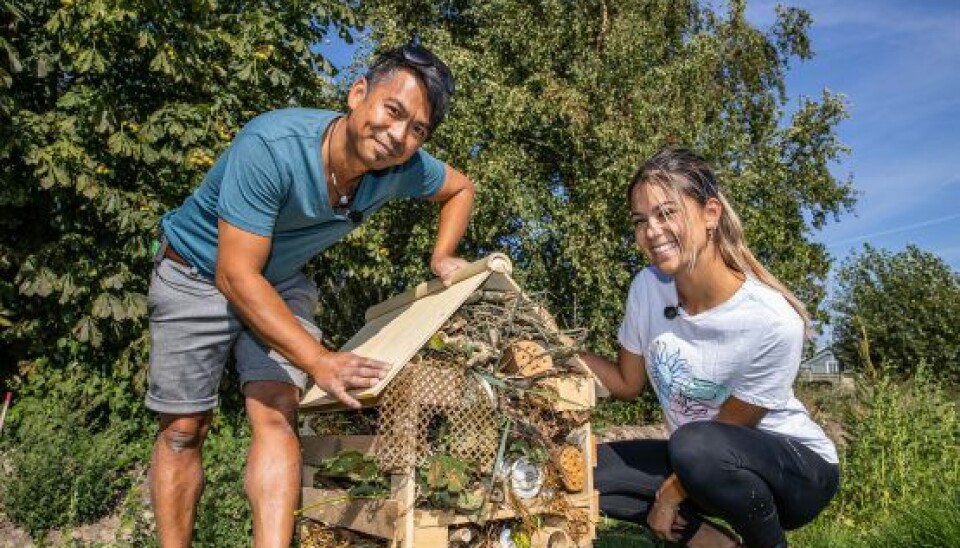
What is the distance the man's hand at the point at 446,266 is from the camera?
2803 mm

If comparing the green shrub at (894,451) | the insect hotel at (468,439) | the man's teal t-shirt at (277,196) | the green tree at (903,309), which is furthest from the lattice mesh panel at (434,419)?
the green tree at (903,309)

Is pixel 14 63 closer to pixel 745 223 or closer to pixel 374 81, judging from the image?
pixel 374 81

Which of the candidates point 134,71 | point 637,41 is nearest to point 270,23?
point 134,71

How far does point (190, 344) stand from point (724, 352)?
170 cm

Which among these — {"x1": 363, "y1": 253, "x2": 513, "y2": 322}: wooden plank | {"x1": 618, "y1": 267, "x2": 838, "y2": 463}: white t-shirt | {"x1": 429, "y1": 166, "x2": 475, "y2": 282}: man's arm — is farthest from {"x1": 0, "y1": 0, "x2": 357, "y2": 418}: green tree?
{"x1": 618, "y1": 267, "x2": 838, "y2": 463}: white t-shirt

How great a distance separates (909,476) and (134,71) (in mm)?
6420

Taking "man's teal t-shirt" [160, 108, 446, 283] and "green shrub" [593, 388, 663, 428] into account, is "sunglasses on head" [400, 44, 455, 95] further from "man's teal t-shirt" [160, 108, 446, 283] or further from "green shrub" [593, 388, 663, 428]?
"green shrub" [593, 388, 663, 428]

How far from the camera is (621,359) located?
3.06 metres

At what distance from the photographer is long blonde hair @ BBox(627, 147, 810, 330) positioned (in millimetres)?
2600

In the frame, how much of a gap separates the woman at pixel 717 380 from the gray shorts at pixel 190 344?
1219 mm

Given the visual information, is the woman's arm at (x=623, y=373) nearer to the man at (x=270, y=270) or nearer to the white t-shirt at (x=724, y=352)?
the white t-shirt at (x=724, y=352)

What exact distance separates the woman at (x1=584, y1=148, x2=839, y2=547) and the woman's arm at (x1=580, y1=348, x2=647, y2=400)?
0.12 metres

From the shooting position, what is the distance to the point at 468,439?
93.4 inches

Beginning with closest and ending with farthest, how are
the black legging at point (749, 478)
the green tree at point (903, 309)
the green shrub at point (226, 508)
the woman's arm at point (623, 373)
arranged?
the black legging at point (749, 478), the woman's arm at point (623, 373), the green shrub at point (226, 508), the green tree at point (903, 309)
